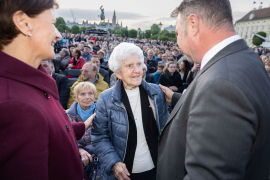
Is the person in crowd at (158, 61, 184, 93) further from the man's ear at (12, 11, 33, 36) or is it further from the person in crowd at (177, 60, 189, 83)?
the man's ear at (12, 11, 33, 36)

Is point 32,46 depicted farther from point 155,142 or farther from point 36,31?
point 155,142

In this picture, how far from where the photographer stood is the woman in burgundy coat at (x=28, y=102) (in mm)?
731

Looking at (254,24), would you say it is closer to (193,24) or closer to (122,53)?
(122,53)

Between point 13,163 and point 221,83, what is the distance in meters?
1.11

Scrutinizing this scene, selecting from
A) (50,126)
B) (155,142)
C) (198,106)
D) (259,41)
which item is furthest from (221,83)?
(259,41)

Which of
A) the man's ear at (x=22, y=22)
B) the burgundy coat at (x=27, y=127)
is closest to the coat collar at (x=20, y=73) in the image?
the burgundy coat at (x=27, y=127)

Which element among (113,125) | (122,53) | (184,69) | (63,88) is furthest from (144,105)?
(184,69)

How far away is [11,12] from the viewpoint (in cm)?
82

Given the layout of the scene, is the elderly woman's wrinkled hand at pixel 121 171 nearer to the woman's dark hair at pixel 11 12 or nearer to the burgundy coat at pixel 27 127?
the burgundy coat at pixel 27 127

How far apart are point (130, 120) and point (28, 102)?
3.95ft

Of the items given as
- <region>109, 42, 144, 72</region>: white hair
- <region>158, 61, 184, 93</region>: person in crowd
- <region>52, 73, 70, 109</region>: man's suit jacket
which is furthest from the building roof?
<region>109, 42, 144, 72</region>: white hair

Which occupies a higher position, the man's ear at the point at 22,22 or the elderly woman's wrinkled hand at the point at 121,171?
the man's ear at the point at 22,22

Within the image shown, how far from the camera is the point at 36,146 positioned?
79 cm

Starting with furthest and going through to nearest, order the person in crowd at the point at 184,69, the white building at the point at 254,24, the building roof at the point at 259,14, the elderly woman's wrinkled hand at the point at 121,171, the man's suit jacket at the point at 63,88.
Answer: the building roof at the point at 259,14 < the white building at the point at 254,24 < the person in crowd at the point at 184,69 < the man's suit jacket at the point at 63,88 < the elderly woman's wrinkled hand at the point at 121,171
